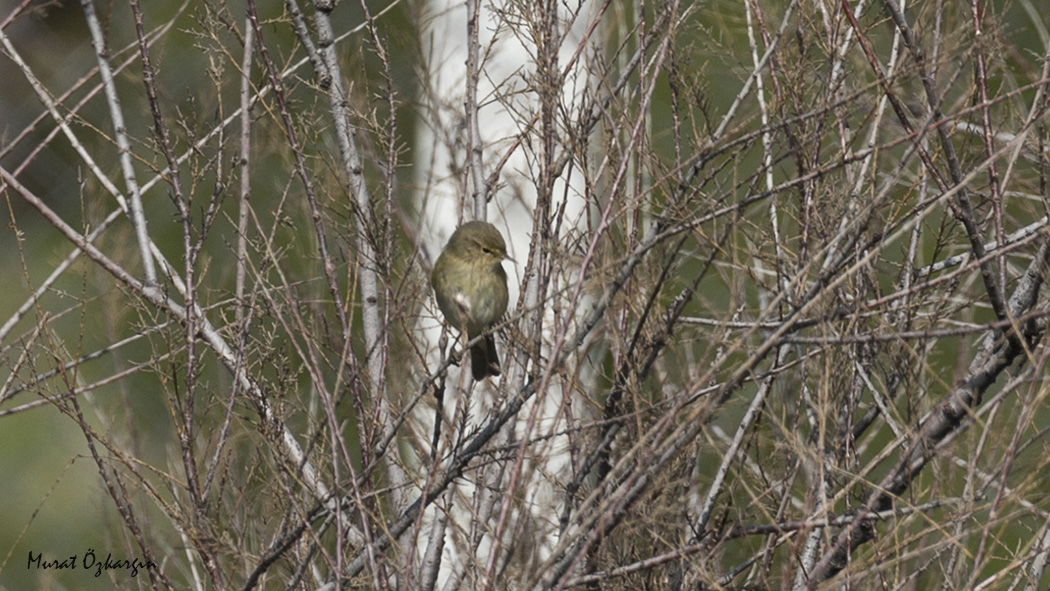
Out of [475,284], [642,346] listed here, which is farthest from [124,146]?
[642,346]

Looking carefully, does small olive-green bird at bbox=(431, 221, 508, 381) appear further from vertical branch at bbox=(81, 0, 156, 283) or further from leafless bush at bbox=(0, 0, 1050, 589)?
vertical branch at bbox=(81, 0, 156, 283)

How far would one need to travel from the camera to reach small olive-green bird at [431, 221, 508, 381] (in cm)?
417

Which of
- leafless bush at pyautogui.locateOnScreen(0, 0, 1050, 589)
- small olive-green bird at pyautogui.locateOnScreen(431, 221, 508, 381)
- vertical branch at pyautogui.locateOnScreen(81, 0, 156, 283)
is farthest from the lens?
small olive-green bird at pyautogui.locateOnScreen(431, 221, 508, 381)

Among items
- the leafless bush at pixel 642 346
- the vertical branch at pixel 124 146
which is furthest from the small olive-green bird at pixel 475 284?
the vertical branch at pixel 124 146

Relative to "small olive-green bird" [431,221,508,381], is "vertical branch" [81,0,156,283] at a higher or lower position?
higher

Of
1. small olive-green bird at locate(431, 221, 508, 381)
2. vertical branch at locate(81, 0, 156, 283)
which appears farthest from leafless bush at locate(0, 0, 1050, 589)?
small olive-green bird at locate(431, 221, 508, 381)

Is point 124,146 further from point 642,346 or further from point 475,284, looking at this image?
point 642,346

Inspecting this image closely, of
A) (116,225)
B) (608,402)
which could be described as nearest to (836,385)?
(608,402)

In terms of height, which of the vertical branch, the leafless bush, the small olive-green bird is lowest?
the leafless bush

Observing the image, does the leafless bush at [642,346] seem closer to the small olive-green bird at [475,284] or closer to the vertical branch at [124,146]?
the vertical branch at [124,146]

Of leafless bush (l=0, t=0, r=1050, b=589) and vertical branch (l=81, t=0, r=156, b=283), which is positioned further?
vertical branch (l=81, t=0, r=156, b=283)

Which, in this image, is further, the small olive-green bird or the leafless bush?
the small olive-green bird

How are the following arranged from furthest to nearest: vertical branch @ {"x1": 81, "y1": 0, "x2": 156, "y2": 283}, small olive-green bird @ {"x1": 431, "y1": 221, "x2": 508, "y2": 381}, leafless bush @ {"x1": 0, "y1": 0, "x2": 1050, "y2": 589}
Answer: small olive-green bird @ {"x1": 431, "y1": 221, "x2": 508, "y2": 381}
vertical branch @ {"x1": 81, "y1": 0, "x2": 156, "y2": 283}
leafless bush @ {"x1": 0, "y1": 0, "x2": 1050, "y2": 589}

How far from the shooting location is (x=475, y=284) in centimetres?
431
